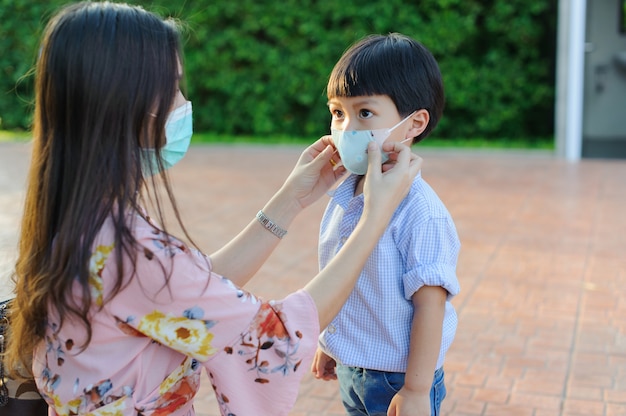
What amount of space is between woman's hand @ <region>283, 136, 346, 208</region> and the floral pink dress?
0.51 m

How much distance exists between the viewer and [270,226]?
213cm

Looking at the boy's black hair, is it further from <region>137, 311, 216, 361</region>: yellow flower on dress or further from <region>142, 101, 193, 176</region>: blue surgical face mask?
<region>137, 311, 216, 361</region>: yellow flower on dress

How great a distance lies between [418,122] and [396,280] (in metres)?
0.40

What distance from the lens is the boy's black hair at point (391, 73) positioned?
2037mm

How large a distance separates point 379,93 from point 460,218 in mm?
5150

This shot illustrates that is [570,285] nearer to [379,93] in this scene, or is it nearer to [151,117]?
[379,93]

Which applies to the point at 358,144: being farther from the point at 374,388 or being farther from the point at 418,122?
the point at 374,388

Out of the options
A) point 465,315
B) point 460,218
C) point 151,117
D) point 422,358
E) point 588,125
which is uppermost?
point 151,117

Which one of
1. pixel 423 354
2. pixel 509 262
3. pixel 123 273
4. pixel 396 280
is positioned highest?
pixel 123 273

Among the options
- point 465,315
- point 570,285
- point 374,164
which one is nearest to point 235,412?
point 374,164

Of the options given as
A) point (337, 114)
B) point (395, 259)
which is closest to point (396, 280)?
point (395, 259)

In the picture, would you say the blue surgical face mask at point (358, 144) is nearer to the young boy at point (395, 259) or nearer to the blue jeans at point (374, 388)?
the young boy at point (395, 259)

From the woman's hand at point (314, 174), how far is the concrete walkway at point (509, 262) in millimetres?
886

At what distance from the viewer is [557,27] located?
11.3m
